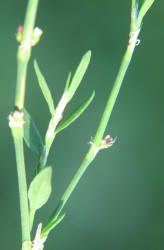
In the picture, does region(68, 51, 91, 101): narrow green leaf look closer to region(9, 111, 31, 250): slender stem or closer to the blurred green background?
region(9, 111, 31, 250): slender stem

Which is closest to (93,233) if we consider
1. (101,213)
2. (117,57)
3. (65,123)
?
(101,213)

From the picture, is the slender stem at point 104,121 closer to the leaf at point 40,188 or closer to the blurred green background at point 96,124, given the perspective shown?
the leaf at point 40,188

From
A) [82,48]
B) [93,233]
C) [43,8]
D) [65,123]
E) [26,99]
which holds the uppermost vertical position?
[43,8]

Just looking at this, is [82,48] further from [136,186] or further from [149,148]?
[136,186]

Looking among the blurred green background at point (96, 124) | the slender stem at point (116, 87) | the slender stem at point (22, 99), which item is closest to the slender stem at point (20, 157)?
the slender stem at point (22, 99)

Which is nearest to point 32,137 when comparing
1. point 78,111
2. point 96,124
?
point 78,111
